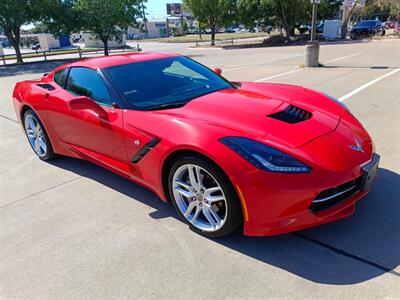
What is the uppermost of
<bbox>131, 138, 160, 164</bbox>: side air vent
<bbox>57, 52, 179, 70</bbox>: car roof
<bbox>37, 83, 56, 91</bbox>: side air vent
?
<bbox>57, 52, 179, 70</bbox>: car roof

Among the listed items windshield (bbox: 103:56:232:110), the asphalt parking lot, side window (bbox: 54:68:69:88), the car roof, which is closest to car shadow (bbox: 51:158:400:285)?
the asphalt parking lot

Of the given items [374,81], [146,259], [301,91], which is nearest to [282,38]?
[374,81]

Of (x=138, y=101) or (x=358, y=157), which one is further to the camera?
(x=138, y=101)

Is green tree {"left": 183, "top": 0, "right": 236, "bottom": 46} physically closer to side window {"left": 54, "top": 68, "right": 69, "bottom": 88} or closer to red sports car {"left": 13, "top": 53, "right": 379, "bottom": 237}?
side window {"left": 54, "top": 68, "right": 69, "bottom": 88}

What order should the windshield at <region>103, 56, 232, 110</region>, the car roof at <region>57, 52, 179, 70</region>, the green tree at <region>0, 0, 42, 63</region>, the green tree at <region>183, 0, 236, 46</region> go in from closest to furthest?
the windshield at <region>103, 56, 232, 110</region> < the car roof at <region>57, 52, 179, 70</region> < the green tree at <region>0, 0, 42, 63</region> < the green tree at <region>183, 0, 236, 46</region>

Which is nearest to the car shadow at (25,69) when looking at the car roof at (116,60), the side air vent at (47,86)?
the side air vent at (47,86)

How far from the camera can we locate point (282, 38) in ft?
106

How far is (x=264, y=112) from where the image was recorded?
2982mm

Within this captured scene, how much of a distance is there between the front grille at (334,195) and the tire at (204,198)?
54 centimetres

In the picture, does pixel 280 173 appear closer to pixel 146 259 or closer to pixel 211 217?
pixel 211 217

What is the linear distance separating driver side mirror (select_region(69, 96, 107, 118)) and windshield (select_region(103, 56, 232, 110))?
0.90ft

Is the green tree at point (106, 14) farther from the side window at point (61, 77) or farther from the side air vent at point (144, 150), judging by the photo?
the side air vent at point (144, 150)

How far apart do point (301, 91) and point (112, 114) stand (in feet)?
6.93

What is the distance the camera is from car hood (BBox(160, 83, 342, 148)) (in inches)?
104
